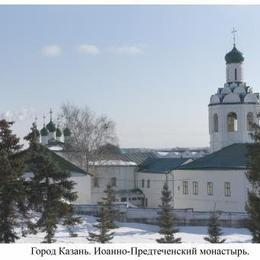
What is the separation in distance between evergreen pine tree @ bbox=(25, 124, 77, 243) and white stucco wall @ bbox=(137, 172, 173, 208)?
26.5 metres

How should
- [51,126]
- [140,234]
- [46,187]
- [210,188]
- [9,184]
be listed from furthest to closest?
[51,126] < [210,188] < [140,234] < [46,187] < [9,184]

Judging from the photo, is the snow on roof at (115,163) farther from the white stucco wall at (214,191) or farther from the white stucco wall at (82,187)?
the white stucco wall at (214,191)

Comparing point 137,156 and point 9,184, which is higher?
point 137,156

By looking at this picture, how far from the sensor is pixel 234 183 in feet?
116

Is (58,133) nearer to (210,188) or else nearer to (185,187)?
(185,187)

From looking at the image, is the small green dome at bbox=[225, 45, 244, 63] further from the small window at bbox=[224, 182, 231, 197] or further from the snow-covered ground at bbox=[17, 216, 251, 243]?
the snow-covered ground at bbox=[17, 216, 251, 243]

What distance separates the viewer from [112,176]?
5006 cm

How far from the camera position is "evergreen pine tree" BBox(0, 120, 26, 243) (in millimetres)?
15508

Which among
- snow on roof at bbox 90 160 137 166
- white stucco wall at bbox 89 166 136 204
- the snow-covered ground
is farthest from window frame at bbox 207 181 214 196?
white stucco wall at bbox 89 166 136 204

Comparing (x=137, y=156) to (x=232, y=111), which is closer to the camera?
(x=232, y=111)

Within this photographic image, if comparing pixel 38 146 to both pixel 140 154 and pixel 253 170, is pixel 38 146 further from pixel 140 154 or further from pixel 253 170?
pixel 140 154

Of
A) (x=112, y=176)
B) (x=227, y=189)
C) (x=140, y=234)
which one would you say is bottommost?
(x=140, y=234)

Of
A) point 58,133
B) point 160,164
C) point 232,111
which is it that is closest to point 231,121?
point 232,111

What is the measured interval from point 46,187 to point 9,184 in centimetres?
241
